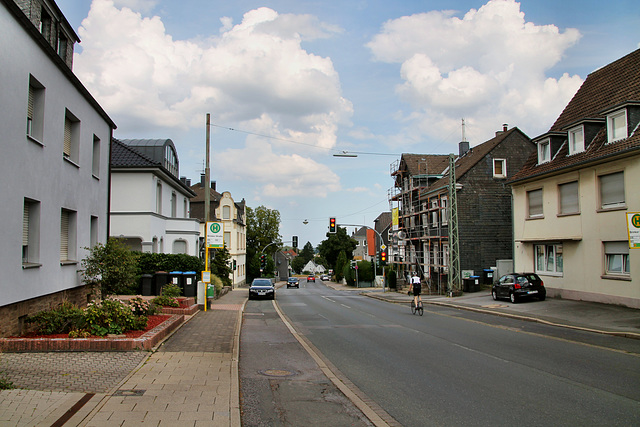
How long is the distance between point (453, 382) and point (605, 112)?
55.1 ft

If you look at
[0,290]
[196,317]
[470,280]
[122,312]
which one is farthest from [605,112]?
[0,290]

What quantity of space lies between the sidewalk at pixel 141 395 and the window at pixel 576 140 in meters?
18.8

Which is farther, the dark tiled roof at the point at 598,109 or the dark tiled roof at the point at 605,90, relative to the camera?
the dark tiled roof at the point at 605,90

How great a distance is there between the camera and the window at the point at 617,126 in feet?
64.5

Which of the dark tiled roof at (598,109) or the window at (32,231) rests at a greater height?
the dark tiled roof at (598,109)

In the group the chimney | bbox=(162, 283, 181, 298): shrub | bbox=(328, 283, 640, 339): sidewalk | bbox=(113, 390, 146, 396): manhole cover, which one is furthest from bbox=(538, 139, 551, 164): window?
bbox=(113, 390, 146, 396): manhole cover

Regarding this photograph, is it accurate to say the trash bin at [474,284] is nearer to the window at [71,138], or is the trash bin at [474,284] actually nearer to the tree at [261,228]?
the window at [71,138]

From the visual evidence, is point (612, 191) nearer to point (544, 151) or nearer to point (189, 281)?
point (544, 151)

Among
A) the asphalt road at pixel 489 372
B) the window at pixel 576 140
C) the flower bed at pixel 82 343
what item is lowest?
the asphalt road at pixel 489 372

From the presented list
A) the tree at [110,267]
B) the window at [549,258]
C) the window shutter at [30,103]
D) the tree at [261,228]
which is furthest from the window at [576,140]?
the tree at [261,228]

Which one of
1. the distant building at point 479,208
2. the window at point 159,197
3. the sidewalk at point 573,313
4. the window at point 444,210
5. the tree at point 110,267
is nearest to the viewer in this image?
the tree at point 110,267

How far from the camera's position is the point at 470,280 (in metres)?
32.7

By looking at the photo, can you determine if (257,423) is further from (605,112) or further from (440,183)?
(440,183)

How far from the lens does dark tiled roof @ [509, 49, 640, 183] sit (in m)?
19.9
